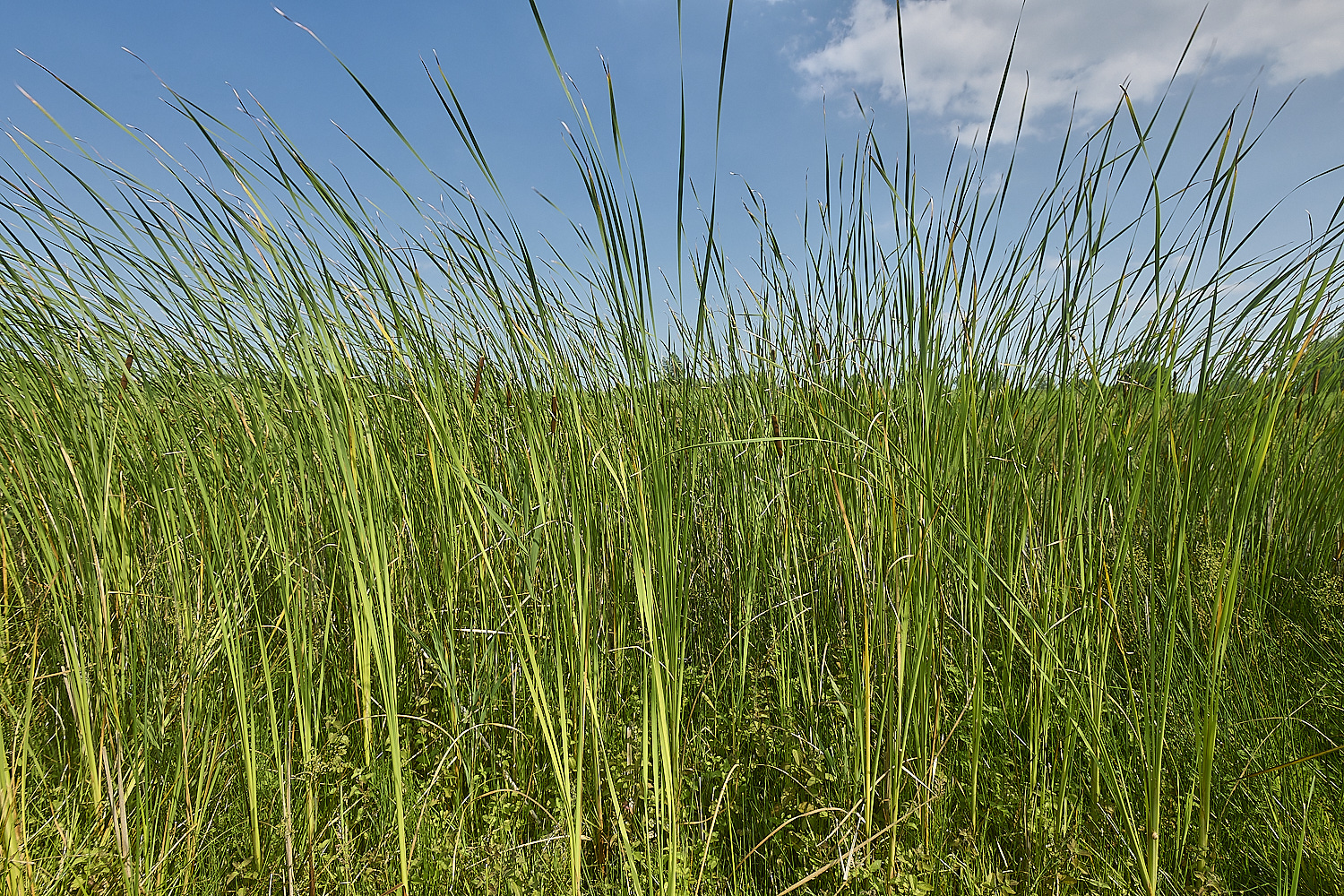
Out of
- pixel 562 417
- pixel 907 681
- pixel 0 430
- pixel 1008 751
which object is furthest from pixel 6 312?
pixel 1008 751

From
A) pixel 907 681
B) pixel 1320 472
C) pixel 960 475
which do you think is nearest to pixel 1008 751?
pixel 907 681

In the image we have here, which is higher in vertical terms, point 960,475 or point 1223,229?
point 1223,229

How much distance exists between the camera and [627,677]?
5.31 feet

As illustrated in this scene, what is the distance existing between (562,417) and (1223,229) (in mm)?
1496

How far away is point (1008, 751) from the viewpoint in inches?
58.4

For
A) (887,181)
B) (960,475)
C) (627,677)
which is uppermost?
(887,181)

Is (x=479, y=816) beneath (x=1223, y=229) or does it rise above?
beneath

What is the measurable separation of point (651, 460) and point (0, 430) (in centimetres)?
187

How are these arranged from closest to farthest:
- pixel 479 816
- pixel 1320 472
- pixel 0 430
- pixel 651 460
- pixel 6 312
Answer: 1. pixel 651 460
2. pixel 479 816
3. pixel 6 312
4. pixel 0 430
5. pixel 1320 472

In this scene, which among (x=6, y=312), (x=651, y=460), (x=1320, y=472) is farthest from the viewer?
(x=1320, y=472)

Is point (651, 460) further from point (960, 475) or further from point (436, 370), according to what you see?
point (960, 475)

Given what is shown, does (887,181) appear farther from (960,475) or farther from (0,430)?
(0,430)

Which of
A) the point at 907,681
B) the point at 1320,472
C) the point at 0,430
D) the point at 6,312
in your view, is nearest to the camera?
the point at 907,681

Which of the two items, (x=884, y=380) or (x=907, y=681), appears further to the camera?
(x=884, y=380)
